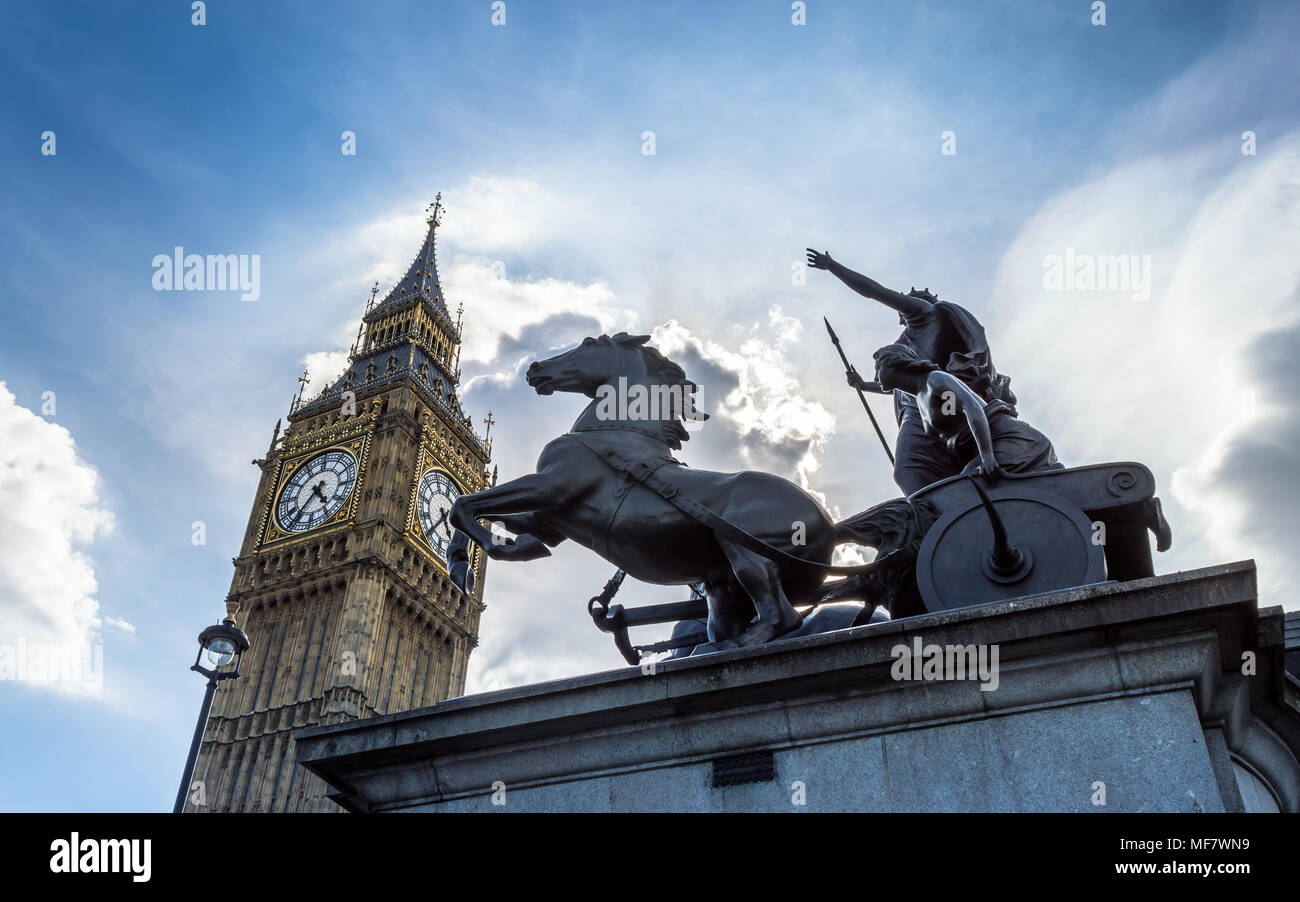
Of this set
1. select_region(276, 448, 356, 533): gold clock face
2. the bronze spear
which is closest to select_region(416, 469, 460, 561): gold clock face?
select_region(276, 448, 356, 533): gold clock face

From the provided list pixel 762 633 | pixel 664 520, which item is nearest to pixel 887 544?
pixel 762 633

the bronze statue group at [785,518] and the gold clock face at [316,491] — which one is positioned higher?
the gold clock face at [316,491]

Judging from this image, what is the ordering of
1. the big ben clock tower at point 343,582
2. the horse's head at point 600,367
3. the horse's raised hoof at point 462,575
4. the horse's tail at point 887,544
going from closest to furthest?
the horse's tail at point 887,544 < the horse's raised hoof at point 462,575 < the horse's head at point 600,367 < the big ben clock tower at point 343,582

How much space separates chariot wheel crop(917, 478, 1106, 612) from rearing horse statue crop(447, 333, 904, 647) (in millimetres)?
609

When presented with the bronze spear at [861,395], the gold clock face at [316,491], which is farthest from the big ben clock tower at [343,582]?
the bronze spear at [861,395]

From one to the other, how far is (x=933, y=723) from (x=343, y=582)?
2276 inches

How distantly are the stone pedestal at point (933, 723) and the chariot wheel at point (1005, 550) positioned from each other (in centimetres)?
111

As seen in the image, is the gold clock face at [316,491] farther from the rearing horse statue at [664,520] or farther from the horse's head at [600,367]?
the rearing horse statue at [664,520]

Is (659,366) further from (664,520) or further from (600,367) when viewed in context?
(664,520)

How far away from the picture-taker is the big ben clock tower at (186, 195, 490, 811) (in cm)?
5741

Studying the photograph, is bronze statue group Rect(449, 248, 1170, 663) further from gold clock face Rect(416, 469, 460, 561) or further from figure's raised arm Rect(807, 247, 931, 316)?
gold clock face Rect(416, 469, 460, 561)

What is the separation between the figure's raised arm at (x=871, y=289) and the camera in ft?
28.5

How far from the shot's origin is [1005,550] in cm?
615
